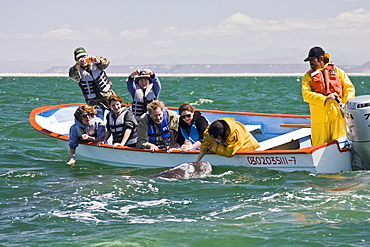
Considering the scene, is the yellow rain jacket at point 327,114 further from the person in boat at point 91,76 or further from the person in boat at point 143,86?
the person in boat at point 91,76

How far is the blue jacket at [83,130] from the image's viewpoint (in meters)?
9.59

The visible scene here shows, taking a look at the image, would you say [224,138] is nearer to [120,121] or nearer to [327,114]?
[327,114]

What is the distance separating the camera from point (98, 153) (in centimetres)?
984

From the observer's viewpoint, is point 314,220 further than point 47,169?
No

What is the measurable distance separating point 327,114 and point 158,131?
9.07 feet

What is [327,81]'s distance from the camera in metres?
8.09

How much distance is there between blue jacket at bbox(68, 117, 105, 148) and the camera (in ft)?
31.5

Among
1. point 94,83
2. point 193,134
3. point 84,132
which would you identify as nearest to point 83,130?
point 84,132

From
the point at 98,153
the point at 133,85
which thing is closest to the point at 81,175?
the point at 98,153

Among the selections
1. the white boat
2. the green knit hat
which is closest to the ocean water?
the white boat

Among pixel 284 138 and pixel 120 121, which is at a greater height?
pixel 120 121

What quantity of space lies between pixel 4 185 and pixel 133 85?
110 inches

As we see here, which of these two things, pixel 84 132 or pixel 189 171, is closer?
pixel 189 171

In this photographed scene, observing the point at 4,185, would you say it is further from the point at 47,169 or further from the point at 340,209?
the point at 340,209
